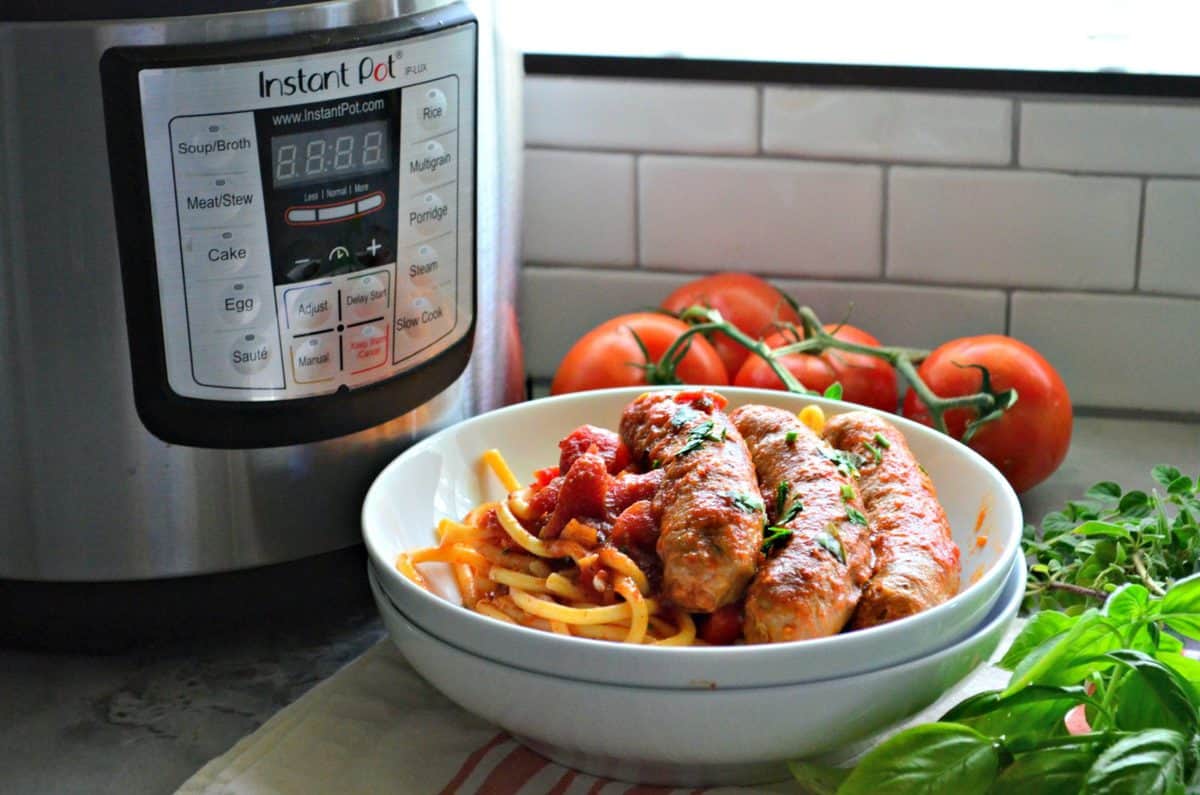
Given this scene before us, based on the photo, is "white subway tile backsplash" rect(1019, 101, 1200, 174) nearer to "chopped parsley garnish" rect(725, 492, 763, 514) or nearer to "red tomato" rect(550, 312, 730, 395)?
"red tomato" rect(550, 312, 730, 395)

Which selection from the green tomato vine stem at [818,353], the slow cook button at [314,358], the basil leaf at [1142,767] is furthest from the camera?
the green tomato vine stem at [818,353]

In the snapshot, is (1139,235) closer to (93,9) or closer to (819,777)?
(819,777)

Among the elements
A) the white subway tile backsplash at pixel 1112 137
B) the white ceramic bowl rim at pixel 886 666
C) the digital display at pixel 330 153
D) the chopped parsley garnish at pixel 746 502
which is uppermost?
the digital display at pixel 330 153

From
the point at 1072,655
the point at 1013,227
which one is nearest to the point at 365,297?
the point at 1072,655

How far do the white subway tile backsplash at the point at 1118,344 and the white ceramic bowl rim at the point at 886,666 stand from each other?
46 cm

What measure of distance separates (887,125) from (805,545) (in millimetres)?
569

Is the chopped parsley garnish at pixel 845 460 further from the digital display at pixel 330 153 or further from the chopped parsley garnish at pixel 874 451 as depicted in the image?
the digital display at pixel 330 153

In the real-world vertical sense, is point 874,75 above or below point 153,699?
above

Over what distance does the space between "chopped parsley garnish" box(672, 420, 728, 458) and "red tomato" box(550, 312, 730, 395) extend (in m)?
0.29

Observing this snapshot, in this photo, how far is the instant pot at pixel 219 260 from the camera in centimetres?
69

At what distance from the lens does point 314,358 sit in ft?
2.53

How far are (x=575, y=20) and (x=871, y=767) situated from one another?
85cm

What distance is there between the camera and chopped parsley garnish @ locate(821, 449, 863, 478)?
0.79 meters

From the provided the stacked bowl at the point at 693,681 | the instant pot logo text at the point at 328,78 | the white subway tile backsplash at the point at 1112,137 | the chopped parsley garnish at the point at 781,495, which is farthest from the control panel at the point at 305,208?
the white subway tile backsplash at the point at 1112,137
